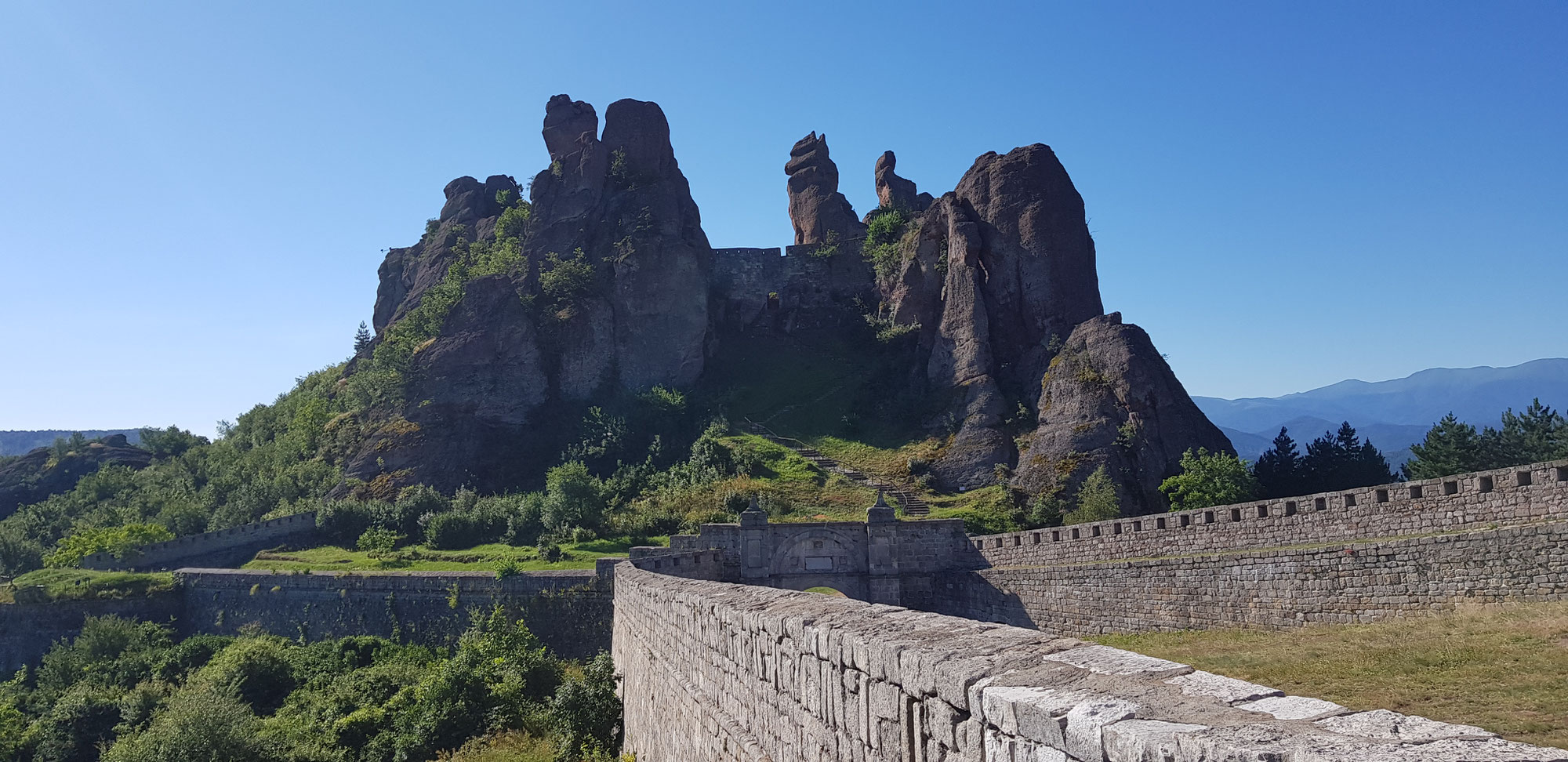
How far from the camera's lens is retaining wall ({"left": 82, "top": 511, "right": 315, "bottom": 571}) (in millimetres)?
40125

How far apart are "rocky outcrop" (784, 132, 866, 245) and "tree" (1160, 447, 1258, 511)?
30.3 m

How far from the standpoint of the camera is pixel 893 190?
59.7m

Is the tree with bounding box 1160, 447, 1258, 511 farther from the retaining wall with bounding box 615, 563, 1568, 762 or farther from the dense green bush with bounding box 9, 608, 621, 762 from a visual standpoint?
the retaining wall with bounding box 615, 563, 1568, 762

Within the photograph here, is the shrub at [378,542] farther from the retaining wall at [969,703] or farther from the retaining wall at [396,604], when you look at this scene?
the retaining wall at [969,703]

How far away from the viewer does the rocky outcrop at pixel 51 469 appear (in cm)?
6028

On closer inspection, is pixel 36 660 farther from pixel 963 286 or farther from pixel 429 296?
pixel 963 286

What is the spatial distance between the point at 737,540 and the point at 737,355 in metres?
26.6

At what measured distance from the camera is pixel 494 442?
46125mm

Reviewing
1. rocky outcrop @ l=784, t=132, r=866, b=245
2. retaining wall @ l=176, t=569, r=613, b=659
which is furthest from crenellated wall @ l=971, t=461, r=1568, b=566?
Result: rocky outcrop @ l=784, t=132, r=866, b=245

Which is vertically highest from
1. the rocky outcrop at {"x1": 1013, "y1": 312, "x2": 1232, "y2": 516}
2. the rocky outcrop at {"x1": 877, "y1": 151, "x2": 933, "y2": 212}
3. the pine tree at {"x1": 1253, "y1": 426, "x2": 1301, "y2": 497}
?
the rocky outcrop at {"x1": 877, "y1": 151, "x2": 933, "y2": 212}

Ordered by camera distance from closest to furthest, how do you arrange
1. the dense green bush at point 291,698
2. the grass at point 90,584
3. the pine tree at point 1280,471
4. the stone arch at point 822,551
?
the dense green bush at point 291,698 → the stone arch at point 822,551 → the pine tree at point 1280,471 → the grass at point 90,584

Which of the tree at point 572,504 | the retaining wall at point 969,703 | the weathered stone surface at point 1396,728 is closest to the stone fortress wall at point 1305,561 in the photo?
the retaining wall at point 969,703

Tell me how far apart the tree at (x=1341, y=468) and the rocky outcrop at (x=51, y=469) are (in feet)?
211

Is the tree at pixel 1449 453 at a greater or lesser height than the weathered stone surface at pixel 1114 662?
greater
